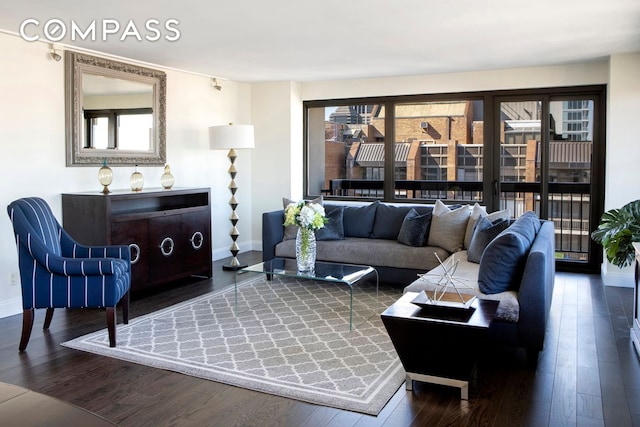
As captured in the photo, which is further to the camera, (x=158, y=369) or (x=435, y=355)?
(x=158, y=369)

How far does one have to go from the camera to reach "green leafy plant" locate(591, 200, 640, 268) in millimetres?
4566

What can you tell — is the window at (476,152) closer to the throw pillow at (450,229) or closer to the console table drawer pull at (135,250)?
the throw pillow at (450,229)

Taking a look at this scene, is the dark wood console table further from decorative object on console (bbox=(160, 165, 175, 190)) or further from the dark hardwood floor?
the dark hardwood floor

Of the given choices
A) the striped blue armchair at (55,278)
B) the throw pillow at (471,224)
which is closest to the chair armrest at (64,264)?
the striped blue armchair at (55,278)

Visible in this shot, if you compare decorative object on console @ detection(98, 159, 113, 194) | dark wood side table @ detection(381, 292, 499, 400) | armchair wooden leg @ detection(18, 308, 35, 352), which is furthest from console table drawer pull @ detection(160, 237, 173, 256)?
dark wood side table @ detection(381, 292, 499, 400)

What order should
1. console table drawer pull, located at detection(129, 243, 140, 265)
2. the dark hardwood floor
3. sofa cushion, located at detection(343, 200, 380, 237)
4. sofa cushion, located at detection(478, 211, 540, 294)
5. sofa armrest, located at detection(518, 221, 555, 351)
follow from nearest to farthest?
the dark hardwood floor, sofa armrest, located at detection(518, 221, 555, 351), sofa cushion, located at detection(478, 211, 540, 294), console table drawer pull, located at detection(129, 243, 140, 265), sofa cushion, located at detection(343, 200, 380, 237)

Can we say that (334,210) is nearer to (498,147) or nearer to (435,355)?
(498,147)

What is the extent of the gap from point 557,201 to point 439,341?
14.1 ft

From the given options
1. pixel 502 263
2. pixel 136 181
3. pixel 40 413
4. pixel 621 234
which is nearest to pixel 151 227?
pixel 136 181

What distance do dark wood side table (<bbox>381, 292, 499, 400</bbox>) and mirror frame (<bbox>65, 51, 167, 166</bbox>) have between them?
3.61 meters

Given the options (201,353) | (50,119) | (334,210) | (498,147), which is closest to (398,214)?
(334,210)

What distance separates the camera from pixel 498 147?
676 cm

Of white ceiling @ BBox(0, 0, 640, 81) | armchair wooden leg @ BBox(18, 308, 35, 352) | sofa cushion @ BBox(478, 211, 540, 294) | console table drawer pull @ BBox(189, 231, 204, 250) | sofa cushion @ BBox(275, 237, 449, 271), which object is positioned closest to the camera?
sofa cushion @ BBox(478, 211, 540, 294)

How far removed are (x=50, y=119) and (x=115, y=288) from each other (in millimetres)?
2065
